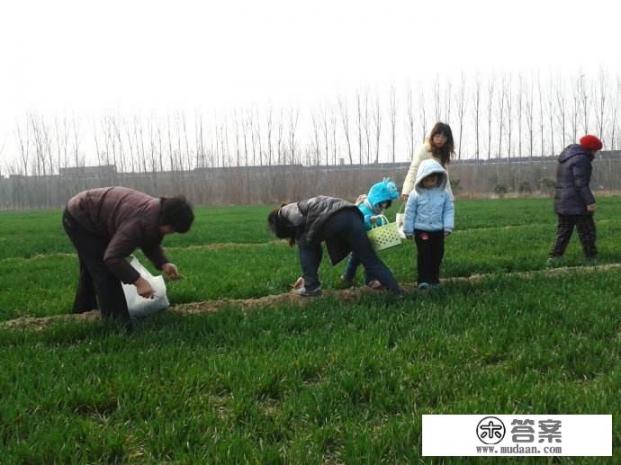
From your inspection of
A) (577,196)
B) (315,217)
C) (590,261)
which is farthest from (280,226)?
(590,261)

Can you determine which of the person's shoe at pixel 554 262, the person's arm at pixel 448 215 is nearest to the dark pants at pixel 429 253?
the person's arm at pixel 448 215

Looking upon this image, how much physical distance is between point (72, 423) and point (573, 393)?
112 inches

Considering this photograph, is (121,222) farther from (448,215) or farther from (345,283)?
(448,215)

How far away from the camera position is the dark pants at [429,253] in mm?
6312

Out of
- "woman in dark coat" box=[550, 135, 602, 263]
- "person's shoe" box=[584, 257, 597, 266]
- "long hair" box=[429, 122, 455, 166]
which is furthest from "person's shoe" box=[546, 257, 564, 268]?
"long hair" box=[429, 122, 455, 166]

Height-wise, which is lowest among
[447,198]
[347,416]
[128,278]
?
[347,416]

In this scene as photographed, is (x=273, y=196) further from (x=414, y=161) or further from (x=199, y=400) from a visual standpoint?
(x=199, y=400)

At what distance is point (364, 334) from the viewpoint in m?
4.46

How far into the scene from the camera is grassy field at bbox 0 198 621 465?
281 cm

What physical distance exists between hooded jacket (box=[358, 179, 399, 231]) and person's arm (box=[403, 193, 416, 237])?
0.34 m

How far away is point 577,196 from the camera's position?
8.39 m

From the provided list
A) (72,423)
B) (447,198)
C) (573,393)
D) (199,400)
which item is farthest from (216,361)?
(447,198)

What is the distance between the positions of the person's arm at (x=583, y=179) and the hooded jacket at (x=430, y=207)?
10.3 feet

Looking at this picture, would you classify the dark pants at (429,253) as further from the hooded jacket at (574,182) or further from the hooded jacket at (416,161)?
the hooded jacket at (574,182)
